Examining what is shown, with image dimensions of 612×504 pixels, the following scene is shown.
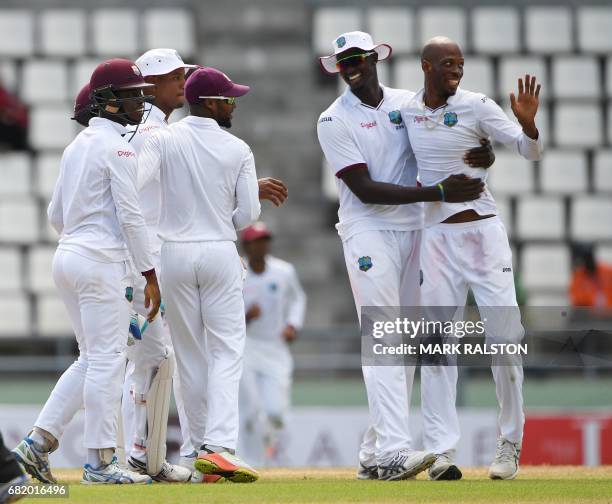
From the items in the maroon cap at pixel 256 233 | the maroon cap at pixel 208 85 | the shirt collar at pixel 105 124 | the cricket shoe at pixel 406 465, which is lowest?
the cricket shoe at pixel 406 465

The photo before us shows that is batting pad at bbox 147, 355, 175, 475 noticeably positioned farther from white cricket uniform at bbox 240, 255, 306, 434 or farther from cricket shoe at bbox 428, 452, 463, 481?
white cricket uniform at bbox 240, 255, 306, 434

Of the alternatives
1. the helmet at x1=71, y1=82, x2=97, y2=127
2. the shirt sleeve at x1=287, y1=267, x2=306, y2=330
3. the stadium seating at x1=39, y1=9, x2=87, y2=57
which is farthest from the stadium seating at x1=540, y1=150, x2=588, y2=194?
the helmet at x1=71, y1=82, x2=97, y2=127

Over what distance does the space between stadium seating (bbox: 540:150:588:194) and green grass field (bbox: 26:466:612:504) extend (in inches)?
404

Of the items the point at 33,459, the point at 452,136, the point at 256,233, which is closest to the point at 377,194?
the point at 452,136

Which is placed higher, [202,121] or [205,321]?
[202,121]

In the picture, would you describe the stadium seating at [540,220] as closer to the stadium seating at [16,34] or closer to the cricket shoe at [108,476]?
the stadium seating at [16,34]

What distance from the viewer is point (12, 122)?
17562 millimetres

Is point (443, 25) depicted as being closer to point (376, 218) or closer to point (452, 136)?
point (452, 136)

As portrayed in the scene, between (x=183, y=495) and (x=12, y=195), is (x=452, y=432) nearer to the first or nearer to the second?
(x=183, y=495)

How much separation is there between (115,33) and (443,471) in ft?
38.6

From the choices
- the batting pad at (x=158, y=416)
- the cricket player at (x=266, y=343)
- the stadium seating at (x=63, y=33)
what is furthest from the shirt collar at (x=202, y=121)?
the stadium seating at (x=63, y=33)

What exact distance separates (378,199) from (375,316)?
2.13 ft

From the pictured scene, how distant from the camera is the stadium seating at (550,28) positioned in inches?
715

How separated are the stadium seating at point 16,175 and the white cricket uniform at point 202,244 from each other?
10175 millimetres
